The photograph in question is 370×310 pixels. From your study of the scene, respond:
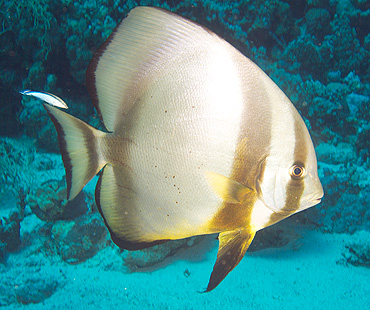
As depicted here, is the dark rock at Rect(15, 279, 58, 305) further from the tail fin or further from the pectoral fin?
the pectoral fin

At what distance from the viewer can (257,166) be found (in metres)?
0.85

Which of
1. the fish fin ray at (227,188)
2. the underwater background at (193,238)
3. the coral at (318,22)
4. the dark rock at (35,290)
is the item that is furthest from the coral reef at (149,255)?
the coral at (318,22)

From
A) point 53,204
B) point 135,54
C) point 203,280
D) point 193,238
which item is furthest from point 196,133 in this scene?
point 53,204

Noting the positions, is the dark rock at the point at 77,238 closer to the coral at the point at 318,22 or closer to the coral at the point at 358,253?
the coral at the point at 358,253

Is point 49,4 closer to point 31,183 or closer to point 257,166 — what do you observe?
point 31,183

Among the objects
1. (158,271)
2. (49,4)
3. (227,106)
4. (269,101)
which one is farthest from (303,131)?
(49,4)

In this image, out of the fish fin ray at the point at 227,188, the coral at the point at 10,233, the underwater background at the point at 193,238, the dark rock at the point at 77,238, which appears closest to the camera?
the fish fin ray at the point at 227,188

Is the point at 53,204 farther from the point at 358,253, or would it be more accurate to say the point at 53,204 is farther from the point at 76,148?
the point at 358,253

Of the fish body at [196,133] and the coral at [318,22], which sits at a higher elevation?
the coral at [318,22]

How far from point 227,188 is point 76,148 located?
61 centimetres

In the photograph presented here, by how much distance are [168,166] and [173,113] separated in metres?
0.20

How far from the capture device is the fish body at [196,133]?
0.83 metres

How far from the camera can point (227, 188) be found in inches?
32.5

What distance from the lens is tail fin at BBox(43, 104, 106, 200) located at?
0.89m
